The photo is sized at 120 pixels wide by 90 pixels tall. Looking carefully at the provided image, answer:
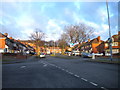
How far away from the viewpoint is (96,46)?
74.2m

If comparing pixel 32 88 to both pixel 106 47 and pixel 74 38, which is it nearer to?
pixel 74 38

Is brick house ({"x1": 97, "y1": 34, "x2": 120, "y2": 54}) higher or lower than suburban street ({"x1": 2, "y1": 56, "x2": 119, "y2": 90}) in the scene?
higher

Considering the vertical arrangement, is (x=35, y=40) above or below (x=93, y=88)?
above

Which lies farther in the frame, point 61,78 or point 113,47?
point 113,47

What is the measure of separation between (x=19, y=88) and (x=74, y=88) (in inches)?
96.4

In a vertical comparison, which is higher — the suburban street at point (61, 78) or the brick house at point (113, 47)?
the brick house at point (113, 47)

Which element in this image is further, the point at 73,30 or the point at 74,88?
the point at 73,30

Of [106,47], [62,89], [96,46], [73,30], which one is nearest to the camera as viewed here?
[62,89]

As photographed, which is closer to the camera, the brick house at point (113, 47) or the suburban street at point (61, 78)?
the suburban street at point (61, 78)

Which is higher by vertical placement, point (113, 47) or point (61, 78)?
point (113, 47)

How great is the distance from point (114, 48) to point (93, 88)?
5632 cm

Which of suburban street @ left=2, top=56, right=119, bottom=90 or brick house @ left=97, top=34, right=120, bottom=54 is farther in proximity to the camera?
brick house @ left=97, top=34, right=120, bottom=54

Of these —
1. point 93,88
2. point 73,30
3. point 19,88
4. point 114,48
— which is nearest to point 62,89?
point 93,88

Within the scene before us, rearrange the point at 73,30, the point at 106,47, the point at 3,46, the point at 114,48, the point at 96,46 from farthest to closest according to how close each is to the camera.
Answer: the point at 96,46 → the point at 106,47 → the point at 114,48 → the point at 3,46 → the point at 73,30
